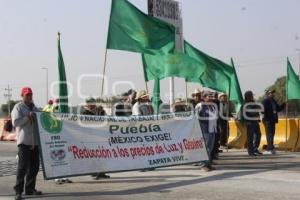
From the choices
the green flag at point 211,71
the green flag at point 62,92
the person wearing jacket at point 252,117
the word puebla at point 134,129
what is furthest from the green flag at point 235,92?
the green flag at point 62,92

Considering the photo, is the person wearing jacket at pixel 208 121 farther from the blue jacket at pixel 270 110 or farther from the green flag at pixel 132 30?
the blue jacket at pixel 270 110

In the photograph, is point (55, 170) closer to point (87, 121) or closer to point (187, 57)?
point (87, 121)

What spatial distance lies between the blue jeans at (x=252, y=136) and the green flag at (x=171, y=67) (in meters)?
1.91

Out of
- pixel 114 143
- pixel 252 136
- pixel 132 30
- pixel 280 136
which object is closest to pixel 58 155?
pixel 114 143

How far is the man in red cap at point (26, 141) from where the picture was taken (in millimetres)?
9703

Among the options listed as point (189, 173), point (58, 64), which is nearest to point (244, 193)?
point (189, 173)

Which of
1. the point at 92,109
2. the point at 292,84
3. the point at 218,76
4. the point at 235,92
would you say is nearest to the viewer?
the point at 92,109

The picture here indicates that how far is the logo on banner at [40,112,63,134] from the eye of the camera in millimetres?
10125

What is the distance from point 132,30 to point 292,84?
19.2 feet

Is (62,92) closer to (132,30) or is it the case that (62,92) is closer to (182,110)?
(132,30)

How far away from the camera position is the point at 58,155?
1029cm

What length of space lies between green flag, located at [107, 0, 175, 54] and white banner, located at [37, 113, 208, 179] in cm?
235

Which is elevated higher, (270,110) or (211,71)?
(211,71)

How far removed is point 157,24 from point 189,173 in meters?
4.17
